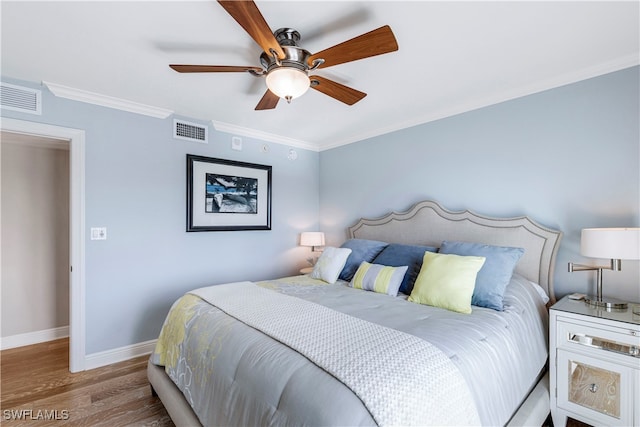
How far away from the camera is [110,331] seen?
279 centimetres

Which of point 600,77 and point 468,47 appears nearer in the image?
point 468,47

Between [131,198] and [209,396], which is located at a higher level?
[131,198]

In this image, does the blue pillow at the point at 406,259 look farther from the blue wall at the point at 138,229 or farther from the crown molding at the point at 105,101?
the crown molding at the point at 105,101

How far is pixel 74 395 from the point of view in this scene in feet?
7.38

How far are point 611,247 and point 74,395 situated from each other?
12.4ft

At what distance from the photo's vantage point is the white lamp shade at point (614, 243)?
1692mm

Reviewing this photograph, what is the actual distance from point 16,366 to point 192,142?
2.62 meters

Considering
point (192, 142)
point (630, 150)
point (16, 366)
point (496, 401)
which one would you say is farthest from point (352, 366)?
point (16, 366)

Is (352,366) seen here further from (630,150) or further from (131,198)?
(131,198)

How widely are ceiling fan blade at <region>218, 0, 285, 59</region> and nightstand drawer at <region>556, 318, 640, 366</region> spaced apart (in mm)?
2355

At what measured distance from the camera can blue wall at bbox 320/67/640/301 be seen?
6.85 feet

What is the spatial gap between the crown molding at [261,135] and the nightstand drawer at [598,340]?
337 centimetres

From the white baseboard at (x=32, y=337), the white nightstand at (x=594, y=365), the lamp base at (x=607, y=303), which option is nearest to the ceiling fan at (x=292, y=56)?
the white nightstand at (x=594, y=365)

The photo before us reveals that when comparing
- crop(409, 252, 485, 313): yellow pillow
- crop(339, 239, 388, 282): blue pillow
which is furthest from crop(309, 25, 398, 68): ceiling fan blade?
crop(339, 239, 388, 282): blue pillow
